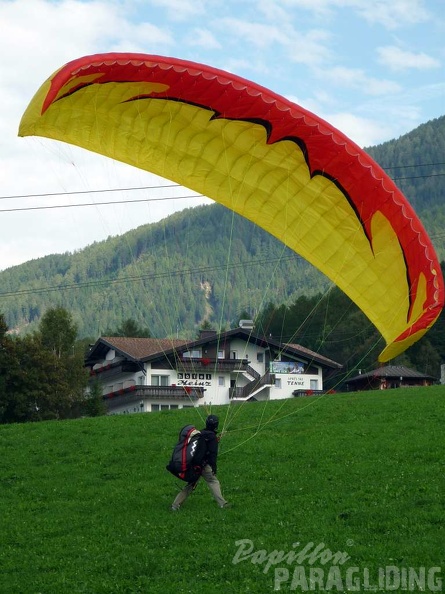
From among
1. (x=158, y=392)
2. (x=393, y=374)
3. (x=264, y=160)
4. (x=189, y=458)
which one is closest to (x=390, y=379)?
(x=393, y=374)

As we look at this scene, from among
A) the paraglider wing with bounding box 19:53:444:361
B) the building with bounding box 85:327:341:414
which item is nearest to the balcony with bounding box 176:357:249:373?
the building with bounding box 85:327:341:414

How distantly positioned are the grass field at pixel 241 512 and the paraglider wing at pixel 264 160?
276cm

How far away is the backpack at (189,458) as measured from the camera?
14.9 metres

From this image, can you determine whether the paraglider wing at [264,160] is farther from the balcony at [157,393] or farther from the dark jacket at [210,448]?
the balcony at [157,393]

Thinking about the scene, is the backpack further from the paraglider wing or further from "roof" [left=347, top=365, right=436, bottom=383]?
"roof" [left=347, top=365, right=436, bottom=383]

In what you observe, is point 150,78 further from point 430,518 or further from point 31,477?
point 31,477

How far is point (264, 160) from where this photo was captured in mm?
16328

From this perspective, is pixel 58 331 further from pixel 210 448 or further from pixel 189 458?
pixel 189 458

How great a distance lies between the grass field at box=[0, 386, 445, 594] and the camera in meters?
12.0

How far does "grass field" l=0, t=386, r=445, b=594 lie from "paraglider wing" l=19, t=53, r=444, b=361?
276 cm

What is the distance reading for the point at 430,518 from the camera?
1404 cm

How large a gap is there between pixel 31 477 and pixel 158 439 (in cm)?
425

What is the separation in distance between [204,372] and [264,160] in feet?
128

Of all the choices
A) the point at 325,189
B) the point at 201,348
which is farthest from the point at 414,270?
the point at 201,348
